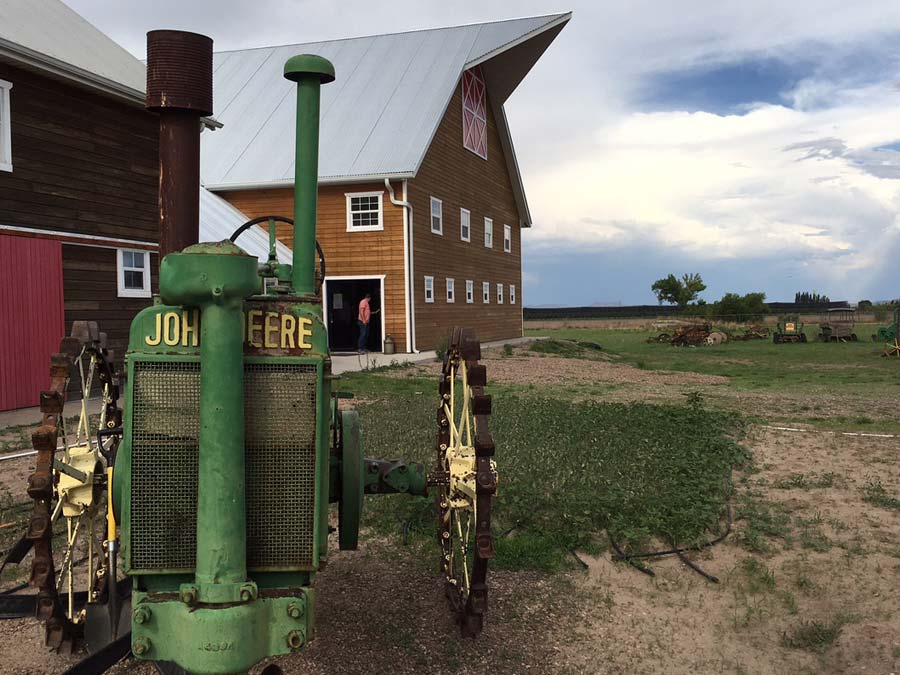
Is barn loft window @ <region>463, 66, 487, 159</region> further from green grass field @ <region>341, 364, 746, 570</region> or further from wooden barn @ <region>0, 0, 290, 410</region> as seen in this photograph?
green grass field @ <region>341, 364, 746, 570</region>

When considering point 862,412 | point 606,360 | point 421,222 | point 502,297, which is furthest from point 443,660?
point 502,297

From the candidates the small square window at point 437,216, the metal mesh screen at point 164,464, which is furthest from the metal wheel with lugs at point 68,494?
the small square window at point 437,216

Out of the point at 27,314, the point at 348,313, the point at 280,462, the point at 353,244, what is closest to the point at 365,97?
the point at 353,244

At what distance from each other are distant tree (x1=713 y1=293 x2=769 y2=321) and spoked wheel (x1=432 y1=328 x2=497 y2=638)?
4457 centimetres

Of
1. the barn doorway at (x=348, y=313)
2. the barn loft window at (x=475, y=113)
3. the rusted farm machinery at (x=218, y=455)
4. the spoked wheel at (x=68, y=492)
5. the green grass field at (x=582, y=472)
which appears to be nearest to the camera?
the rusted farm machinery at (x=218, y=455)

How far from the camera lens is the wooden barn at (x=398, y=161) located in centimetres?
2153

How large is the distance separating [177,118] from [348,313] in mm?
21322

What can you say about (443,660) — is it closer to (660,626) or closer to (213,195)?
(660,626)

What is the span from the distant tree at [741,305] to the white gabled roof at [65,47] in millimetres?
39379

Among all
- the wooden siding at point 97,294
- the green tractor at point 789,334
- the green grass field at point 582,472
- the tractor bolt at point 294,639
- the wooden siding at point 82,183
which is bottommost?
the green grass field at point 582,472

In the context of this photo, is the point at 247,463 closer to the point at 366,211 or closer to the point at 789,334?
the point at 366,211

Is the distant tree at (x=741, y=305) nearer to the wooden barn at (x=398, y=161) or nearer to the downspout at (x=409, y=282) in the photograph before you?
the wooden barn at (x=398, y=161)

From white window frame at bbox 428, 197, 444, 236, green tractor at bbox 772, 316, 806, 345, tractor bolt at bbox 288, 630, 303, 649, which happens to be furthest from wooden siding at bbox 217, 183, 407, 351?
tractor bolt at bbox 288, 630, 303, 649

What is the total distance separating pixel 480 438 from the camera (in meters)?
3.48
